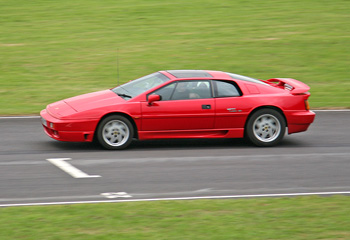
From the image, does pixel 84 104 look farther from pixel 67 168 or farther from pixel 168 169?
pixel 168 169

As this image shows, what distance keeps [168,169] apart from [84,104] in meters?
2.23

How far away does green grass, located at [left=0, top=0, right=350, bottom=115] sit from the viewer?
58.3ft

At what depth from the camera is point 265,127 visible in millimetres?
11320

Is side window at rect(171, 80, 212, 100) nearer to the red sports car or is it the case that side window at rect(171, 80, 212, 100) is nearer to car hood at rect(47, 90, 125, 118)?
the red sports car

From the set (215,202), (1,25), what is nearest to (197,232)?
(215,202)

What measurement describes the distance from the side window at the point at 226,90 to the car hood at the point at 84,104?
1723mm

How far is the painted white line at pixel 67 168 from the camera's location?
9180 mm

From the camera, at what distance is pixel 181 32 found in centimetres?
2245

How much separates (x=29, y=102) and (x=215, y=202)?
30.1 feet

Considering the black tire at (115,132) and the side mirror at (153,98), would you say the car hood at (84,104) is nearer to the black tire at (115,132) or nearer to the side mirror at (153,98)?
A: the black tire at (115,132)

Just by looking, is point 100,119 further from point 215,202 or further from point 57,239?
point 57,239

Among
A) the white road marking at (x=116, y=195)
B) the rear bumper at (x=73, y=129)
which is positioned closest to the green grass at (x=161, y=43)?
the rear bumper at (x=73, y=129)

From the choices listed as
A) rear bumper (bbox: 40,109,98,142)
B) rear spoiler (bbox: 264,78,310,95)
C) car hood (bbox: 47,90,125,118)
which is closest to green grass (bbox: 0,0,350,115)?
car hood (bbox: 47,90,125,118)

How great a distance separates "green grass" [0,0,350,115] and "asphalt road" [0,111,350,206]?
391cm
